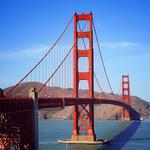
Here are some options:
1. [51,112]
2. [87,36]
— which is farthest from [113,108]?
[87,36]

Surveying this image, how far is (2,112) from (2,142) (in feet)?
8.54

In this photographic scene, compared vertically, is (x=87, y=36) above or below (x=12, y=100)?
above

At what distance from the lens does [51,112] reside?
12975 cm

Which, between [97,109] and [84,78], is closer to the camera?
[84,78]

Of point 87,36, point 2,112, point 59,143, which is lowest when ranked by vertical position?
point 59,143

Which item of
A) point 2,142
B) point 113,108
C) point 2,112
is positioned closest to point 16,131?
point 2,142

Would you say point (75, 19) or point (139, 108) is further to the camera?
point (139, 108)

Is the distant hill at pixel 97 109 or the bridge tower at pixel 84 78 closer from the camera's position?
the bridge tower at pixel 84 78

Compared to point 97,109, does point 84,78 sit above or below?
above

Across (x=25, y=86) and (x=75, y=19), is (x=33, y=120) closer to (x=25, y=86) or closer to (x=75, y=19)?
(x=75, y=19)

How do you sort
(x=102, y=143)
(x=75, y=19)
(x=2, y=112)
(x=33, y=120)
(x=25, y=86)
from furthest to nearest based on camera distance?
A: (x=25, y=86), (x=75, y=19), (x=102, y=143), (x=33, y=120), (x=2, y=112)

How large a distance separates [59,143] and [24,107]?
56.1ft

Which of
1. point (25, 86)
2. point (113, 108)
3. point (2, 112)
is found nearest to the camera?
point (2, 112)

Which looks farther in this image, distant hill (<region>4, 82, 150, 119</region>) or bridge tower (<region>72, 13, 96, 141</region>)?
distant hill (<region>4, 82, 150, 119</region>)
